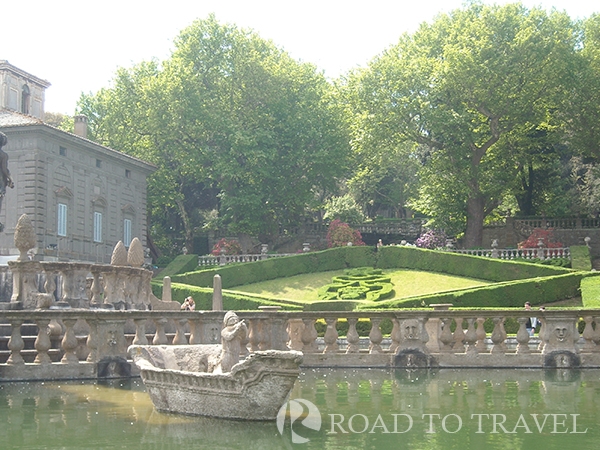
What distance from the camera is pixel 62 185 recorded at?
46438 millimetres

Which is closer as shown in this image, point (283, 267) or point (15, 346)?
point (15, 346)

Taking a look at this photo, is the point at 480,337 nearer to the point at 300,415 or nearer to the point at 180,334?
the point at 180,334

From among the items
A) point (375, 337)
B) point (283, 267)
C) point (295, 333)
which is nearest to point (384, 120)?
point (283, 267)

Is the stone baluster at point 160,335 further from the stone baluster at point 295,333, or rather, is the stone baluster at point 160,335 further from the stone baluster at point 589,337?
the stone baluster at point 589,337

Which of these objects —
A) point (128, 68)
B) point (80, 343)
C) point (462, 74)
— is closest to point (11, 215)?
point (128, 68)

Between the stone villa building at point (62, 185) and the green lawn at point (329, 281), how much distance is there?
9.56 m

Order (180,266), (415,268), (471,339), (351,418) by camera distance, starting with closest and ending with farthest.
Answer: (351,418)
(471,339)
(415,268)
(180,266)

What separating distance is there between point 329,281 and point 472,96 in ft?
47.4

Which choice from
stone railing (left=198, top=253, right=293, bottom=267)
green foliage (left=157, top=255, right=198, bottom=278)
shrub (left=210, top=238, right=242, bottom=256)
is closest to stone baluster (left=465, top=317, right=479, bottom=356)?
green foliage (left=157, top=255, right=198, bottom=278)

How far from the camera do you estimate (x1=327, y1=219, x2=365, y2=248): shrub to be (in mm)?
55412

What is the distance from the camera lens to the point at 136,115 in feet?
189

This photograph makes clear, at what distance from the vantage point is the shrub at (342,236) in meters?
55.4

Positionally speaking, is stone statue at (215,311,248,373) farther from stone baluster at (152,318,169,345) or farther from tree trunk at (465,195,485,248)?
tree trunk at (465,195,485,248)

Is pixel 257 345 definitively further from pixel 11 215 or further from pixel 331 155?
pixel 331 155
